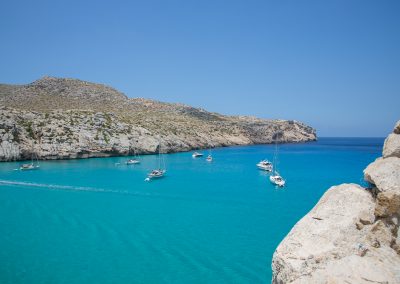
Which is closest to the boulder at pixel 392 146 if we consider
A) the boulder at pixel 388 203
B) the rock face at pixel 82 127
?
the boulder at pixel 388 203

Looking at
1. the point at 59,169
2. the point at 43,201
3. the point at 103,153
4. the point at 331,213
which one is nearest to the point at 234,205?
the point at 43,201

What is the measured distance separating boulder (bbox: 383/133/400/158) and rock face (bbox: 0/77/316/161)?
88.1m

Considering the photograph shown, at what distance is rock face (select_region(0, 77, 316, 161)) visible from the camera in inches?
3393

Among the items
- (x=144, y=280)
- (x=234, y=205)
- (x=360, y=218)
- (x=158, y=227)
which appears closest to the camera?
(x=360, y=218)

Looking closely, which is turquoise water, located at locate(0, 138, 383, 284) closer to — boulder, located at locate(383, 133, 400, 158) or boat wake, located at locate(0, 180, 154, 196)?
boat wake, located at locate(0, 180, 154, 196)

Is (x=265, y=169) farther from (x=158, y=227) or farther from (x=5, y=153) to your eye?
(x=5, y=153)

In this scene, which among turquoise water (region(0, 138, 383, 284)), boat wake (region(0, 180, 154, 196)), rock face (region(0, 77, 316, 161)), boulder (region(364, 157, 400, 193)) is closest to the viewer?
boulder (region(364, 157, 400, 193))

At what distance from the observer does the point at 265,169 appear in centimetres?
7719

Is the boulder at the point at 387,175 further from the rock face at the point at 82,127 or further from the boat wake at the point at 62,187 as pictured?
the rock face at the point at 82,127

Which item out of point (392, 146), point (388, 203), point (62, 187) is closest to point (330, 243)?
point (388, 203)

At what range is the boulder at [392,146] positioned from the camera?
10203 mm

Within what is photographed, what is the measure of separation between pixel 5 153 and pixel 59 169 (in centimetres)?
2116

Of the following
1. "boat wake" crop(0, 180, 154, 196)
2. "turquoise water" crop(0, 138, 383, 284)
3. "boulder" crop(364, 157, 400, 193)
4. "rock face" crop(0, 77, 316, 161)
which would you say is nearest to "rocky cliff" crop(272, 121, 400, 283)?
"boulder" crop(364, 157, 400, 193)

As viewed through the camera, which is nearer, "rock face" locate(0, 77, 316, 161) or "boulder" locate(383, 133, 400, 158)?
"boulder" locate(383, 133, 400, 158)
